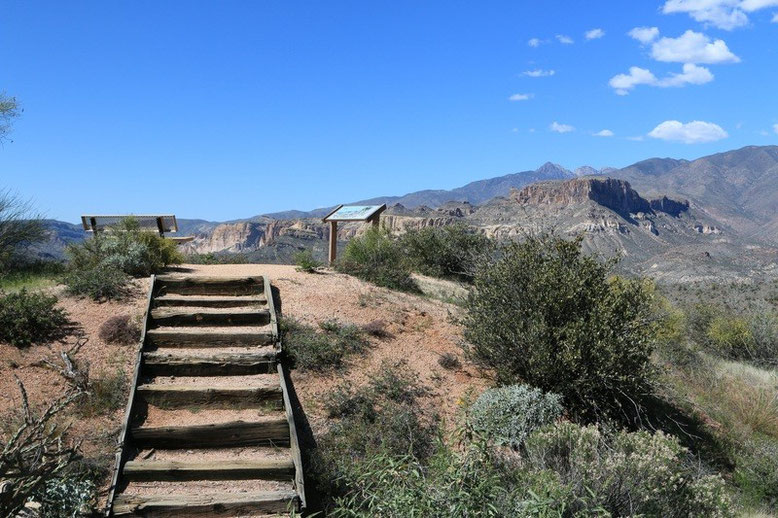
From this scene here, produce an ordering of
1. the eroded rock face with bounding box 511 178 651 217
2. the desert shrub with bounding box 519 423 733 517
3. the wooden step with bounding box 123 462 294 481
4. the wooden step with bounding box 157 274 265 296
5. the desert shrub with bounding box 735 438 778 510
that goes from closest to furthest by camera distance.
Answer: the desert shrub with bounding box 519 423 733 517 < the wooden step with bounding box 123 462 294 481 < the desert shrub with bounding box 735 438 778 510 < the wooden step with bounding box 157 274 265 296 < the eroded rock face with bounding box 511 178 651 217

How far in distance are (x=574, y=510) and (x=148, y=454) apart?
4.01m

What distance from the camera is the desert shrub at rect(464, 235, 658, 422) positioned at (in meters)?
6.32

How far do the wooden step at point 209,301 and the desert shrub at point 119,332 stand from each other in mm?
650

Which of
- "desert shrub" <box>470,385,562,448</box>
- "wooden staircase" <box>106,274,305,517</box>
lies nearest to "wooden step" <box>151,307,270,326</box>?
"wooden staircase" <box>106,274,305,517</box>

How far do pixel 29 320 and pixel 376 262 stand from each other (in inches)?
241

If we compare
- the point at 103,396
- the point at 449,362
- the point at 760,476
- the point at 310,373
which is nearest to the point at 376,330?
the point at 449,362

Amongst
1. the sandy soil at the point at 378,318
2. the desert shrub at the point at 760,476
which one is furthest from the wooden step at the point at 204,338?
the desert shrub at the point at 760,476

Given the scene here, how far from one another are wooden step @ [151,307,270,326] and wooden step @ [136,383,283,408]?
4.83 ft

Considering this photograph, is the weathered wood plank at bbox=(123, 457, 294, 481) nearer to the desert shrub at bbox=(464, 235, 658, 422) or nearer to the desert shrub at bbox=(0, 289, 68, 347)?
the desert shrub at bbox=(0, 289, 68, 347)

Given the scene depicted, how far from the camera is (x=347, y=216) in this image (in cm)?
1333

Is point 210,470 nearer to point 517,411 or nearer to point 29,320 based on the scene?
point 517,411

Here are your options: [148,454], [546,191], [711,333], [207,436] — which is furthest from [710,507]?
[546,191]

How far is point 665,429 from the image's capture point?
7066 millimetres

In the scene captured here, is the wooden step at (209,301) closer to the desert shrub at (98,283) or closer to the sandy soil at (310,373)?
the sandy soil at (310,373)
